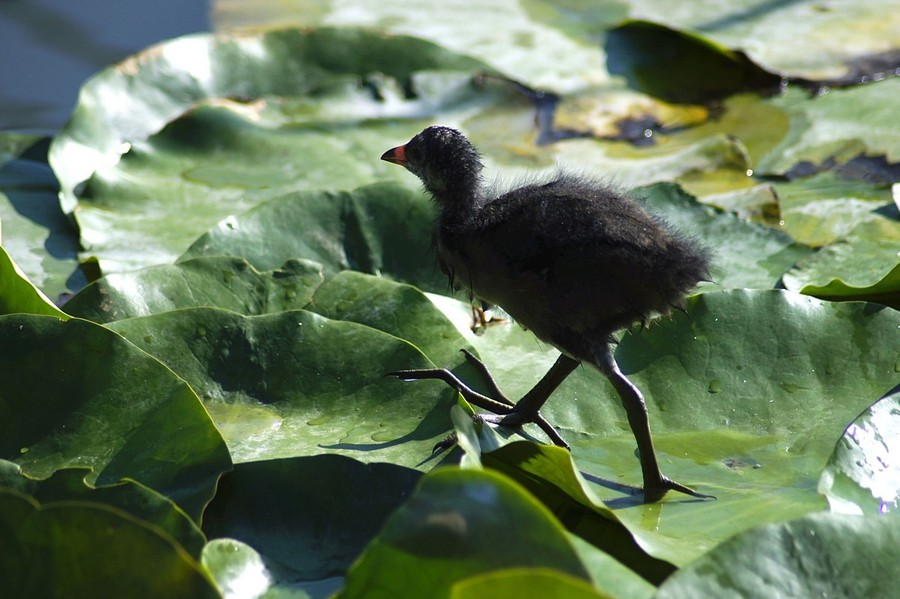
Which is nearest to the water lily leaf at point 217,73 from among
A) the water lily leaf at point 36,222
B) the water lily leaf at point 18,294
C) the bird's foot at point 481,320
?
the water lily leaf at point 36,222

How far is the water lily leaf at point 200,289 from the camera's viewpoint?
2.49 metres

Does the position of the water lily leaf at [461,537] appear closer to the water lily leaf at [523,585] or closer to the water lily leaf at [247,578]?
the water lily leaf at [523,585]

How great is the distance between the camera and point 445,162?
2594 mm

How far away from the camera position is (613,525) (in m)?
1.89

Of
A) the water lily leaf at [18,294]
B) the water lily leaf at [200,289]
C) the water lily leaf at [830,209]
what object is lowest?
the water lily leaf at [830,209]

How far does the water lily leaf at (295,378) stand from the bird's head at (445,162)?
478mm

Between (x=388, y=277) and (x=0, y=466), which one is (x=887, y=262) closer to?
(x=388, y=277)

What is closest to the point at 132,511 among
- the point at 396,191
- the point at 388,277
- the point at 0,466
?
the point at 0,466

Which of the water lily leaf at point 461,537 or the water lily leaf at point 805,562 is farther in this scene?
the water lily leaf at point 805,562

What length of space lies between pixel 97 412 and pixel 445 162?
3.44ft

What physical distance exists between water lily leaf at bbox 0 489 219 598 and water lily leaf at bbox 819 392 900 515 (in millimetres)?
1126

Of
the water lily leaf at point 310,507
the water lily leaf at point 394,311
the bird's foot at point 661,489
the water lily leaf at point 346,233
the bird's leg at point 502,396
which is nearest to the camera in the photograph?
the water lily leaf at point 310,507

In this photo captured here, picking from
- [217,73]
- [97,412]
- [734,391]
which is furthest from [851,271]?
[217,73]

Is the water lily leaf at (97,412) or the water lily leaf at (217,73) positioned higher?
the water lily leaf at (97,412)
